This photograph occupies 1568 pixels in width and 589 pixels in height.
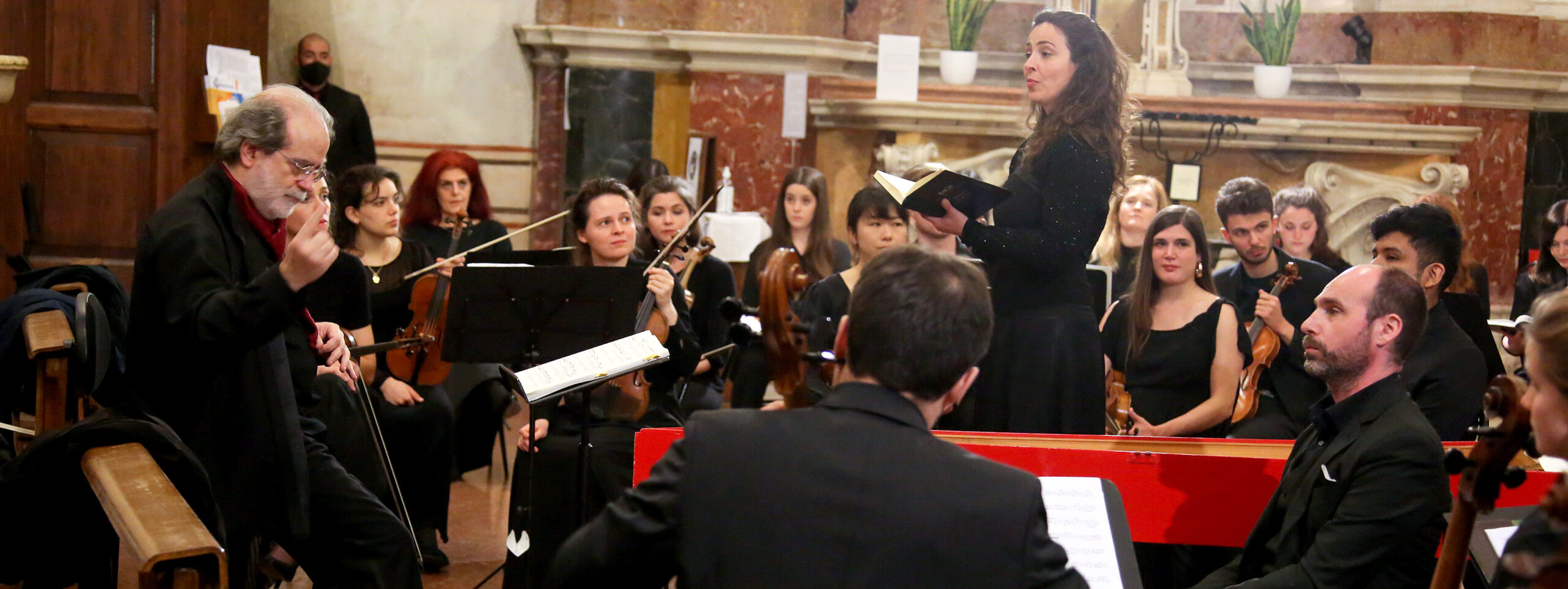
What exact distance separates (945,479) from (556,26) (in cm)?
602

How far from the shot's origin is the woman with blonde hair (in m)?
5.24

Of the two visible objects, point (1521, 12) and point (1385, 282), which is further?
point (1521, 12)

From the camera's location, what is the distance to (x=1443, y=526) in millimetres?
2361

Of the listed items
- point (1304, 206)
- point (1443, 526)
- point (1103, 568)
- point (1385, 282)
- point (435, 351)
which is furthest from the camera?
point (1304, 206)

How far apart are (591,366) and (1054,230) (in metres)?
1.06

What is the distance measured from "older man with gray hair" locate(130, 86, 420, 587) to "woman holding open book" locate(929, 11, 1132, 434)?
55.0 inches

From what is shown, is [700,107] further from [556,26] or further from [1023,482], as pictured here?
[1023,482]

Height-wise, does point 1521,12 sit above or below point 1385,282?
above

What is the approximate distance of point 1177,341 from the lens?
397 centimetres

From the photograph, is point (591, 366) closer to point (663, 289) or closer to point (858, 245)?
point (663, 289)

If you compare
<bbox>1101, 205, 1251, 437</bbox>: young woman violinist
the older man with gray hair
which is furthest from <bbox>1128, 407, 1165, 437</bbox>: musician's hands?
the older man with gray hair

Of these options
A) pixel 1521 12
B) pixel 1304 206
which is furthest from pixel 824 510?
pixel 1521 12

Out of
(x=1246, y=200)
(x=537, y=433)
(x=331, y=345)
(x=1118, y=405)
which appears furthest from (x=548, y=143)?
(x=331, y=345)

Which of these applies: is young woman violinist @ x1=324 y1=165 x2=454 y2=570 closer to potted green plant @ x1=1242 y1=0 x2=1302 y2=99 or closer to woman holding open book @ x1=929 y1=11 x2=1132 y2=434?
woman holding open book @ x1=929 y1=11 x2=1132 y2=434
